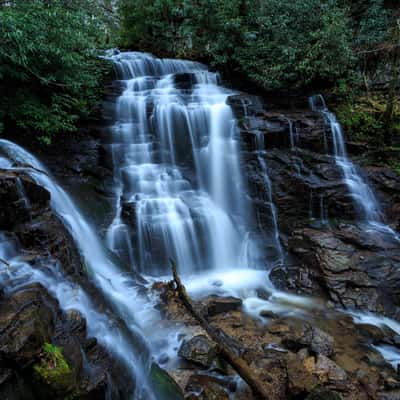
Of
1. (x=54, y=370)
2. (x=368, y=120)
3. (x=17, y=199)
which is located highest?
(x=368, y=120)

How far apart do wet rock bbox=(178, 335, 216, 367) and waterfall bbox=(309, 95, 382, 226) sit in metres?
5.64

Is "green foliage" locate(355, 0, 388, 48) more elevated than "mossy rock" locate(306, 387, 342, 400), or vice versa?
"green foliage" locate(355, 0, 388, 48)

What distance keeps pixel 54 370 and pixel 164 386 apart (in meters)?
1.43

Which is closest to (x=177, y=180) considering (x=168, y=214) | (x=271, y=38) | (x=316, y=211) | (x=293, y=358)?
(x=168, y=214)

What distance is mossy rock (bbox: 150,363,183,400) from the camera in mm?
3316

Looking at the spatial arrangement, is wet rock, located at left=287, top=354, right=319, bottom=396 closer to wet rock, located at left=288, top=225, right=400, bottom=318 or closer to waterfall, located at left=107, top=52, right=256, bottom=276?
wet rock, located at left=288, top=225, right=400, bottom=318

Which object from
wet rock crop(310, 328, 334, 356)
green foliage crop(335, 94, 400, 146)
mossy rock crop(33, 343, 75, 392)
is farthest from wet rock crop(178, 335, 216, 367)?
green foliage crop(335, 94, 400, 146)

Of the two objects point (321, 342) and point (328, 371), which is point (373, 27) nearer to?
point (321, 342)

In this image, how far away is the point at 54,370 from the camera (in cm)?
246

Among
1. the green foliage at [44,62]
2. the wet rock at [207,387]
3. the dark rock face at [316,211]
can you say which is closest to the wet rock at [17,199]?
the green foliage at [44,62]

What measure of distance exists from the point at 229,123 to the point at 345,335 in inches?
254

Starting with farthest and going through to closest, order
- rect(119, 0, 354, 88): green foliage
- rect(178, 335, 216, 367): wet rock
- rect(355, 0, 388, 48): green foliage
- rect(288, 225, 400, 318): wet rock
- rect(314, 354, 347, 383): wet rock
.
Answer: rect(355, 0, 388, 48): green foliage → rect(119, 0, 354, 88): green foliage → rect(288, 225, 400, 318): wet rock → rect(178, 335, 216, 367): wet rock → rect(314, 354, 347, 383): wet rock

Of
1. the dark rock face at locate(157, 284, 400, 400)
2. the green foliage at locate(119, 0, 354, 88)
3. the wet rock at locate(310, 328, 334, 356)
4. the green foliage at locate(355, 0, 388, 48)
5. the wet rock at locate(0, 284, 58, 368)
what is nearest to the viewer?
the wet rock at locate(0, 284, 58, 368)

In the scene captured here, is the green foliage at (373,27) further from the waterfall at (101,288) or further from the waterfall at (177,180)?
the waterfall at (101,288)
